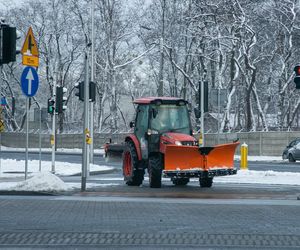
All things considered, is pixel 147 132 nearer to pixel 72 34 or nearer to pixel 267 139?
pixel 267 139

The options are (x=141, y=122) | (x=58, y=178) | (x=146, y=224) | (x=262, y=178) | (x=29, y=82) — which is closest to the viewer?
(x=146, y=224)

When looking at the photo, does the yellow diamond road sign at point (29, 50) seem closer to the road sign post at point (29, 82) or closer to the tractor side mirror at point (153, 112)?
the road sign post at point (29, 82)

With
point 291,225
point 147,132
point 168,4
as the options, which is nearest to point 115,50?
point 168,4

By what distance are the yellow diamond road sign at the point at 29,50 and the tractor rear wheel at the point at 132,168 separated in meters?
3.82

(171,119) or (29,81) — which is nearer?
(29,81)

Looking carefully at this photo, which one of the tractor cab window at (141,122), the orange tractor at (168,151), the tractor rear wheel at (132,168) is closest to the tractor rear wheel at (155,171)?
the orange tractor at (168,151)

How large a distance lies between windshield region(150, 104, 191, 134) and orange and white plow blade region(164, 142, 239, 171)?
1.43 metres

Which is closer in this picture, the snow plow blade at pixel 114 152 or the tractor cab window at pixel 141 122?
the tractor cab window at pixel 141 122

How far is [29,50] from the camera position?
19.9 m

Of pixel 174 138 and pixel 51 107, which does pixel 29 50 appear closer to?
pixel 174 138

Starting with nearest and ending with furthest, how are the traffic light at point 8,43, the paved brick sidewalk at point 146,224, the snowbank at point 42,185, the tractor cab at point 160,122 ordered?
the paved brick sidewalk at point 146,224 < the snowbank at point 42,185 < the traffic light at point 8,43 < the tractor cab at point 160,122

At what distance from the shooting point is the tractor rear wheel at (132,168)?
72.8ft

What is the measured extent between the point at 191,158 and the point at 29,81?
4.36 meters

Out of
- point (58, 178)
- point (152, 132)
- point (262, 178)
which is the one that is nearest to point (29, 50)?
point (58, 178)
